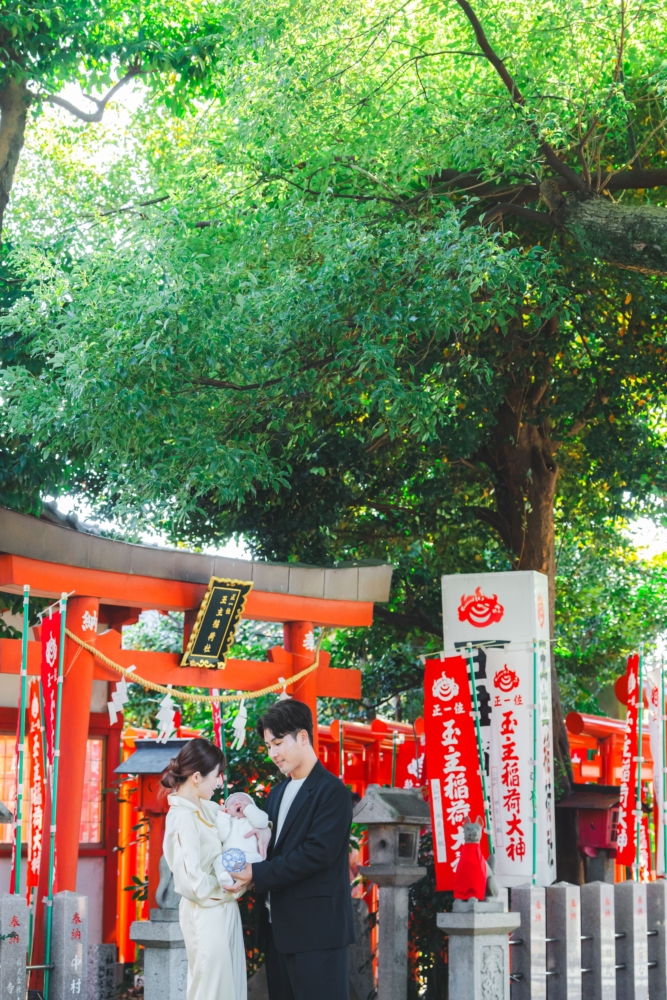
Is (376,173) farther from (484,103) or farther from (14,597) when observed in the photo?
(14,597)

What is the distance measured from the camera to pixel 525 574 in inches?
323

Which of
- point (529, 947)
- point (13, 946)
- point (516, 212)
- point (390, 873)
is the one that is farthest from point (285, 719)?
point (516, 212)

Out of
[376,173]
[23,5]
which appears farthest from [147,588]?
[23,5]

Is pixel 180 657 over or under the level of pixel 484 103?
under

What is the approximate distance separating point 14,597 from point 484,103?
5.97 m

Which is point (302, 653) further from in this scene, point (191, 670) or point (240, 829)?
point (240, 829)

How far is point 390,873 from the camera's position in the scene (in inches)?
285

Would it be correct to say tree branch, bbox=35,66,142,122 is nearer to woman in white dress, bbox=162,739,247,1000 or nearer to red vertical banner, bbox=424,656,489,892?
red vertical banner, bbox=424,656,489,892

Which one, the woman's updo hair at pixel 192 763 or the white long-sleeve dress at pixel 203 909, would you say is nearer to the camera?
the white long-sleeve dress at pixel 203 909

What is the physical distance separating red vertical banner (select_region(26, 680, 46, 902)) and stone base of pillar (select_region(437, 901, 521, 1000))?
279 centimetres

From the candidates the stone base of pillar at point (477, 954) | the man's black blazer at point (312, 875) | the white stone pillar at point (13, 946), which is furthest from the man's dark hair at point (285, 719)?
the stone base of pillar at point (477, 954)

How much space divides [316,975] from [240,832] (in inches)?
24.3

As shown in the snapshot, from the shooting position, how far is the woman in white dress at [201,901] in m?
4.15

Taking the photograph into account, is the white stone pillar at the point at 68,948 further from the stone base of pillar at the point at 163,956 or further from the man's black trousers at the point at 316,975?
the man's black trousers at the point at 316,975
